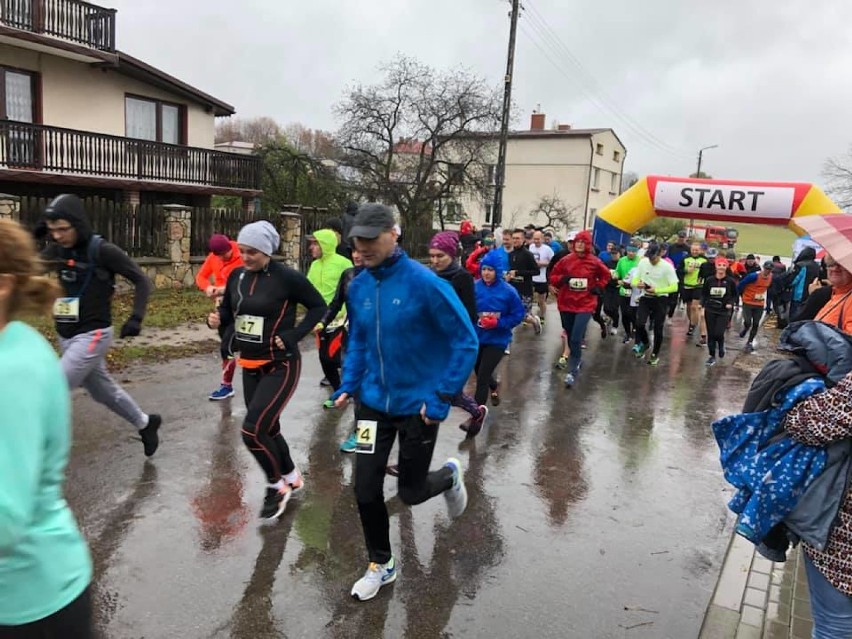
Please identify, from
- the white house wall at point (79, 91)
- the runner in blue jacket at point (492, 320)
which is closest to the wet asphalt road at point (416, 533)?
the runner in blue jacket at point (492, 320)

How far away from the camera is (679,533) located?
4.48 metres

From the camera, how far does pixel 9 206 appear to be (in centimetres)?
1123

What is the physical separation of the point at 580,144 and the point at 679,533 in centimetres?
4130

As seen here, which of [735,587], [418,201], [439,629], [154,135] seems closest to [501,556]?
[439,629]

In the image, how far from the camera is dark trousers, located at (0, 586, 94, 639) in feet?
5.24

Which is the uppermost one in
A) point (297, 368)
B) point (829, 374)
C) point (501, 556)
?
point (829, 374)

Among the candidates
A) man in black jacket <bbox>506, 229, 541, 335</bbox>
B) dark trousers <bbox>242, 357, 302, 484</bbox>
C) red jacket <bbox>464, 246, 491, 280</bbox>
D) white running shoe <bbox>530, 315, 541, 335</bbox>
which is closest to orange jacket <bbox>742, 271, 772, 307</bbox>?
white running shoe <bbox>530, 315, 541, 335</bbox>

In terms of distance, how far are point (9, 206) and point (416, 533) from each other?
1049 centimetres

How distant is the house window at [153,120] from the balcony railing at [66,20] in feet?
7.12

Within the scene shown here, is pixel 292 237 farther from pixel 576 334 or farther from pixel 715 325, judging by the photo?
pixel 715 325

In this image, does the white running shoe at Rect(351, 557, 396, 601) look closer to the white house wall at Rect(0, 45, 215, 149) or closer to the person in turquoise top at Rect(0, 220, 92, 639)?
the person in turquoise top at Rect(0, 220, 92, 639)

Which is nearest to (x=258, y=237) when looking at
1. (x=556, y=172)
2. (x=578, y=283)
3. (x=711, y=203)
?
(x=578, y=283)

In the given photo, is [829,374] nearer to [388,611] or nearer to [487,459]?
[388,611]

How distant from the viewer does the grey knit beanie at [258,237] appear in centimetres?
420
